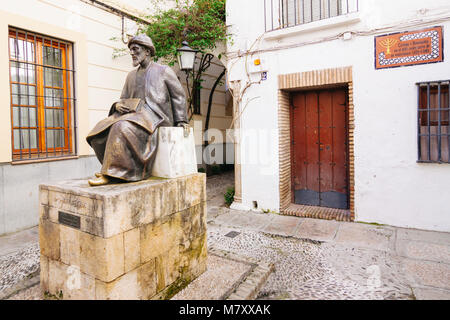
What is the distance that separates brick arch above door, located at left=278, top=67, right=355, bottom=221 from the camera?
4797mm

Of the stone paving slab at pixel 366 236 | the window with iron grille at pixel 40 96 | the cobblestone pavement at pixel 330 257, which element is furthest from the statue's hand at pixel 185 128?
the window with iron grille at pixel 40 96

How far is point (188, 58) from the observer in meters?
5.05

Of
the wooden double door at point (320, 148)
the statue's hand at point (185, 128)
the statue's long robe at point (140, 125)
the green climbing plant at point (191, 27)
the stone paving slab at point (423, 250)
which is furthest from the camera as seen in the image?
the green climbing plant at point (191, 27)

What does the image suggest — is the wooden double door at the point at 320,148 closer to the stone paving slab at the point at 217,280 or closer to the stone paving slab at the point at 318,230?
the stone paving slab at the point at 318,230

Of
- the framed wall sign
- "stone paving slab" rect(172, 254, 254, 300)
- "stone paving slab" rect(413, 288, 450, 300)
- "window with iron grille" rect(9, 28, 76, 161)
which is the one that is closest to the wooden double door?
the framed wall sign

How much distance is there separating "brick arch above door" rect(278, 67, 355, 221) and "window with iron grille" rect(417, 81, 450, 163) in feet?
3.10

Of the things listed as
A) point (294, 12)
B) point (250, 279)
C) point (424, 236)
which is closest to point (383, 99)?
point (424, 236)

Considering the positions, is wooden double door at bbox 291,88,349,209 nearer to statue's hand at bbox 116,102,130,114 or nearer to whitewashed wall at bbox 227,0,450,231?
whitewashed wall at bbox 227,0,450,231

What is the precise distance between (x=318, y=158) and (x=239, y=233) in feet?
6.98

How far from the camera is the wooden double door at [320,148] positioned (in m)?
5.29

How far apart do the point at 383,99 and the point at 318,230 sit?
2.21 metres

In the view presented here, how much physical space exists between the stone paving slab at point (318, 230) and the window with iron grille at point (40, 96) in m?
4.32

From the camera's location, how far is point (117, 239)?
7.40 ft

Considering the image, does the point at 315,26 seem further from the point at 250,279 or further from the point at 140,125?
the point at 250,279
